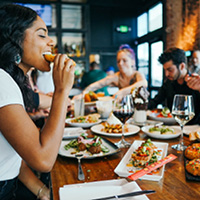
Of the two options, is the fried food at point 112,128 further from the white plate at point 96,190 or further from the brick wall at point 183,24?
the brick wall at point 183,24

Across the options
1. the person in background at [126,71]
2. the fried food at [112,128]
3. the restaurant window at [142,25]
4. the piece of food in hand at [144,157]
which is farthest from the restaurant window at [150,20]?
the piece of food in hand at [144,157]

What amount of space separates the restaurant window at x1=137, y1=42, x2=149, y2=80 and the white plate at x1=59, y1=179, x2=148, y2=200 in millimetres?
6917

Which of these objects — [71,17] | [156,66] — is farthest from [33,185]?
[156,66]

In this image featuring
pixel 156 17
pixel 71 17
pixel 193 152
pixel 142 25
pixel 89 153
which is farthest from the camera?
pixel 142 25

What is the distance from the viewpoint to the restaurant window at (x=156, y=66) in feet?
21.2

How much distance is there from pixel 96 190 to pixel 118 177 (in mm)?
146

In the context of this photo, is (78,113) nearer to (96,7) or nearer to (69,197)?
(69,197)

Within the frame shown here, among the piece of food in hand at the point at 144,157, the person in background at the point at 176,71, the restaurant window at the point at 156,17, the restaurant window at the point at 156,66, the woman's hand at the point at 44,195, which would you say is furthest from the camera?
the restaurant window at the point at 156,66

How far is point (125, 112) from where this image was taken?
117cm

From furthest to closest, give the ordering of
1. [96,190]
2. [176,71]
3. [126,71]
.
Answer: [126,71] → [176,71] → [96,190]

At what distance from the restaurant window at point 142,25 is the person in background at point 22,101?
694cm

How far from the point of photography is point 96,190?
2.25 ft

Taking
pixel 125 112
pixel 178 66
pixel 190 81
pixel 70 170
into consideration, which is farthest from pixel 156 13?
pixel 70 170

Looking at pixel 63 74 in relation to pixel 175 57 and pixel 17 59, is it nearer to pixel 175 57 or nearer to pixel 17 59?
pixel 17 59
